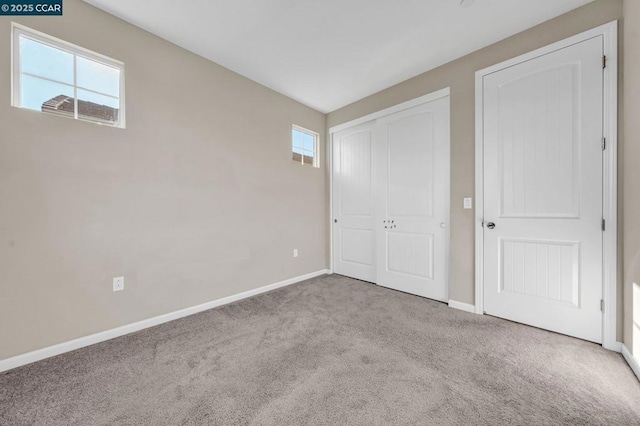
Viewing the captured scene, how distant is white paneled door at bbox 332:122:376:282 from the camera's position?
3658 mm

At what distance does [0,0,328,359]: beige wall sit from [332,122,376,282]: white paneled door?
101 cm

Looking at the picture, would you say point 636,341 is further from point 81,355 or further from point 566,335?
point 81,355

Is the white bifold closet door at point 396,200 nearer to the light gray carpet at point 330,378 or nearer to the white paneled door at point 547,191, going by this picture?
the white paneled door at point 547,191

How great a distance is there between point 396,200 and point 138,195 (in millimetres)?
2908

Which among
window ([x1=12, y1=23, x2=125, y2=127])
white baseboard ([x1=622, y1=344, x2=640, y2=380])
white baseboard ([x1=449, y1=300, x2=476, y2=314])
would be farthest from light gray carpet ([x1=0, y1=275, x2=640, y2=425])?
window ([x1=12, y1=23, x2=125, y2=127])

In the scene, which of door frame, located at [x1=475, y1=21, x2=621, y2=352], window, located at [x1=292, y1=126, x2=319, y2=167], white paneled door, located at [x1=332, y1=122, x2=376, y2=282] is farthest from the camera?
window, located at [x1=292, y1=126, x2=319, y2=167]

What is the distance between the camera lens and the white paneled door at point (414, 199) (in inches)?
112

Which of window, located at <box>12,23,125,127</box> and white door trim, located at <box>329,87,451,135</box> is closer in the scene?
window, located at <box>12,23,125,127</box>

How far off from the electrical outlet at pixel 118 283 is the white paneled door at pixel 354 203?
9.26 feet

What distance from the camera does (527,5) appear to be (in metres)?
1.98

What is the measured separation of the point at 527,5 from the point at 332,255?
11.8 feet

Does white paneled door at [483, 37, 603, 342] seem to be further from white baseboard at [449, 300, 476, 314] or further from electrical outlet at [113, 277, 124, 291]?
electrical outlet at [113, 277, 124, 291]

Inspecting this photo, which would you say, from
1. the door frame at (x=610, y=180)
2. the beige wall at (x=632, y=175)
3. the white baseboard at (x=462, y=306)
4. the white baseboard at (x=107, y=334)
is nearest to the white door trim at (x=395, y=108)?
the door frame at (x=610, y=180)

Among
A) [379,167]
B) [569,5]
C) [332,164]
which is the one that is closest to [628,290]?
[569,5]
